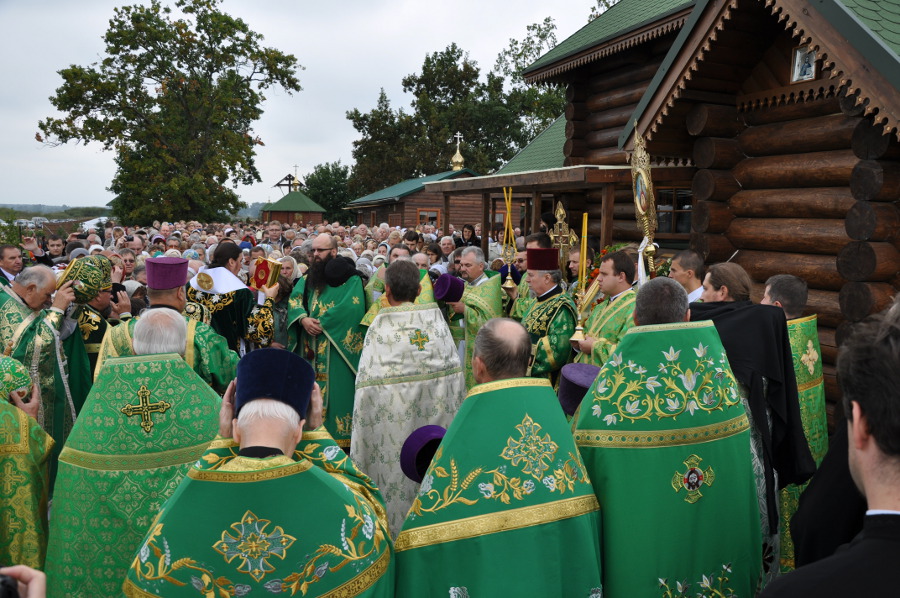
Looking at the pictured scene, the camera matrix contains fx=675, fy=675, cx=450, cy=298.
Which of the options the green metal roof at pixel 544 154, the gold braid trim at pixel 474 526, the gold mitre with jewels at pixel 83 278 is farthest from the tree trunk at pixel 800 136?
the green metal roof at pixel 544 154

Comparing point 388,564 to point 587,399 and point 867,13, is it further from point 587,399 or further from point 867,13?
point 867,13

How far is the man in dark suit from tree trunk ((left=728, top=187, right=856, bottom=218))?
19.9 feet

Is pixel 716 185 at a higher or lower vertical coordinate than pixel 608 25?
lower

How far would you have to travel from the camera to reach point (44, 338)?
4.18m

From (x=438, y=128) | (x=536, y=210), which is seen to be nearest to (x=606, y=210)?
(x=536, y=210)

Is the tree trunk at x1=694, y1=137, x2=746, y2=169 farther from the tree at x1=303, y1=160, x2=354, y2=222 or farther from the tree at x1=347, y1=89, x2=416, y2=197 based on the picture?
the tree at x1=303, y1=160, x2=354, y2=222

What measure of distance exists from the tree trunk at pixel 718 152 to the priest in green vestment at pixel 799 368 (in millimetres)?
3450

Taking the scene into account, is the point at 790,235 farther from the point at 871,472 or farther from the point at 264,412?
the point at 264,412

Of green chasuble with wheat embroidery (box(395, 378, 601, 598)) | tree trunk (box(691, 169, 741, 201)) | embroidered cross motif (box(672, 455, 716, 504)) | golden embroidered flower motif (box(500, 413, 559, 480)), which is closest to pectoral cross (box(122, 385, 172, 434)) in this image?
green chasuble with wheat embroidery (box(395, 378, 601, 598))

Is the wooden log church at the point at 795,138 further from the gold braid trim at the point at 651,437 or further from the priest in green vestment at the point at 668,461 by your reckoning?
the gold braid trim at the point at 651,437

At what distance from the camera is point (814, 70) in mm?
6969

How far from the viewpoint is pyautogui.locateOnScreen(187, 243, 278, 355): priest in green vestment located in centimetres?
559

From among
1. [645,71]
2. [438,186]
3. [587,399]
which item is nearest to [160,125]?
[438,186]

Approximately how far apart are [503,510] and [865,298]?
527 cm
